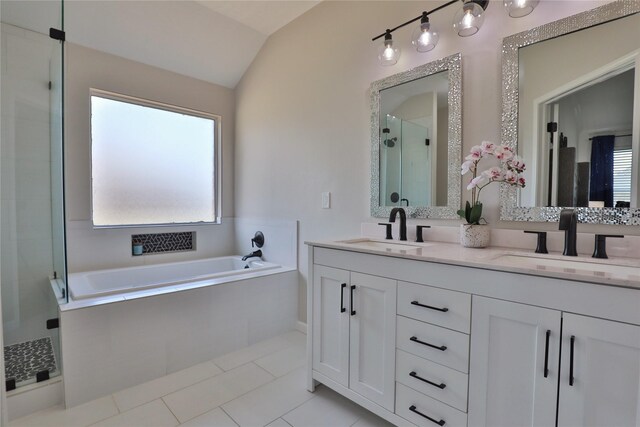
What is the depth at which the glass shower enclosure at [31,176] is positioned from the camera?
1.96m

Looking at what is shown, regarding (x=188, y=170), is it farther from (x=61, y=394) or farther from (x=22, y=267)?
(x=61, y=394)

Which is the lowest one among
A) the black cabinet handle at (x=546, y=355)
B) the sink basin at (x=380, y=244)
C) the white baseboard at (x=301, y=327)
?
the white baseboard at (x=301, y=327)

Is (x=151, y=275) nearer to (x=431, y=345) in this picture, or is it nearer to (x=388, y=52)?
(x=431, y=345)

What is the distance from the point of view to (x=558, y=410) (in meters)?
0.96

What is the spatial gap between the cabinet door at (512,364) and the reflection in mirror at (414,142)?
2.64ft

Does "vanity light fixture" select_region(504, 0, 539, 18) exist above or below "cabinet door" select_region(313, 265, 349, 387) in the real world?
above

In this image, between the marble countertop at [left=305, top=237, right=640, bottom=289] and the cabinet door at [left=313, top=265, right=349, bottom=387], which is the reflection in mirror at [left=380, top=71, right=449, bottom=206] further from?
the cabinet door at [left=313, top=265, right=349, bottom=387]

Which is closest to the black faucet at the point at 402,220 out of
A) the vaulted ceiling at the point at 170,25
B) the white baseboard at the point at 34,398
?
the vaulted ceiling at the point at 170,25

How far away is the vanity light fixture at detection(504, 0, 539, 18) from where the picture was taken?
53.7 inches

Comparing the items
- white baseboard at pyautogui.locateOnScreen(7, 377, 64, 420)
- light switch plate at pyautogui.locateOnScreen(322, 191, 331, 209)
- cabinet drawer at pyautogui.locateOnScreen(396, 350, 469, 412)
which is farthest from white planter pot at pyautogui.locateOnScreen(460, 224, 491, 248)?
white baseboard at pyautogui.locateOnScreen(7, 377, 64, 420)

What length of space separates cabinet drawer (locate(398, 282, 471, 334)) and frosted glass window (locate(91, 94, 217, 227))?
2485 mm

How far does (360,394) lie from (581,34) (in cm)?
191

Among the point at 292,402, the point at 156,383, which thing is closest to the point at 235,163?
the point at 156,383

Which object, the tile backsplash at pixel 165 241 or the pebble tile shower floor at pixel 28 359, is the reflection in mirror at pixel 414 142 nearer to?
the tile backsplash at pixel 165 241
